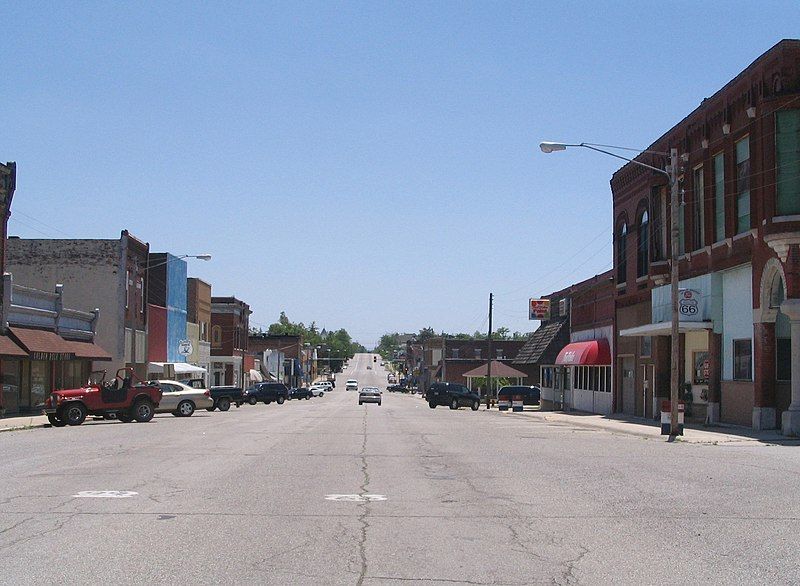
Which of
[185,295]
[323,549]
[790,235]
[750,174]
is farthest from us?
[185,295]

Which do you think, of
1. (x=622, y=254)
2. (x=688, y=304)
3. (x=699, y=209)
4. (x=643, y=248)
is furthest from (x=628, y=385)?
(x=688, y=304)

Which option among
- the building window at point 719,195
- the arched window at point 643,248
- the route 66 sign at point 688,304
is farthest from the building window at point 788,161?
the arched window at point 643,248

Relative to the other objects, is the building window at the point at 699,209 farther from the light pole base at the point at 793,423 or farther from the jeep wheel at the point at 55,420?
the jeep wheel at the point at 55,420

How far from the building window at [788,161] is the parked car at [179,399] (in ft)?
90.1

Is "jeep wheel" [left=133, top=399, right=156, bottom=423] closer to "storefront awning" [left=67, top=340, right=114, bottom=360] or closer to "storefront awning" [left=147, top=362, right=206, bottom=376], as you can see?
"storefront awning" [left=67, top=340, right=114, bottom=360]

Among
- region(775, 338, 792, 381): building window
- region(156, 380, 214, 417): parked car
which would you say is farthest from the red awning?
region(156, 380, 214, 417): parked car

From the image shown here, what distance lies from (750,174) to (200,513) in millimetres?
23485

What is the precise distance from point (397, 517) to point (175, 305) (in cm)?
5817

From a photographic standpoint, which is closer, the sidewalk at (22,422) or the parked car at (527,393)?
the sidewalk at (22,422)

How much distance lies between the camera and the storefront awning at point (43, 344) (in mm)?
40031

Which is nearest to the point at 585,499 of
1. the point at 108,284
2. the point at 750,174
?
the point at 750,174

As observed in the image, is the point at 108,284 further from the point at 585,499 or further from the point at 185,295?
the point at 585,499

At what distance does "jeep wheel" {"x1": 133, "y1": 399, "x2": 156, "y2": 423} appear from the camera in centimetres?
3659

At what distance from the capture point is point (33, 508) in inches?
475
